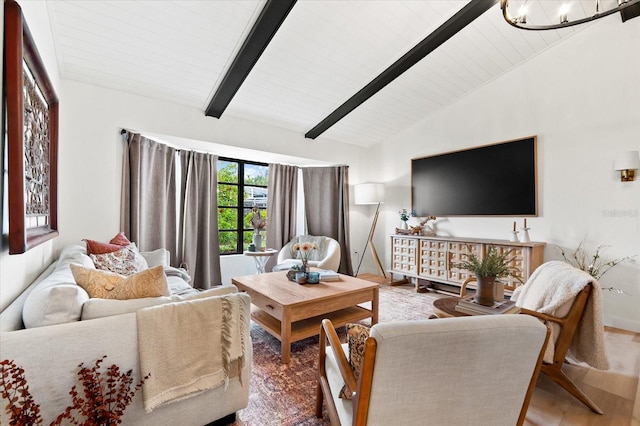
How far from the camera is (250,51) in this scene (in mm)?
2674

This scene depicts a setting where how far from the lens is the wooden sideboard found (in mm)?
3221

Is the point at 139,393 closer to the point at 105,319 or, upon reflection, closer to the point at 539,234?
the point at 105,319

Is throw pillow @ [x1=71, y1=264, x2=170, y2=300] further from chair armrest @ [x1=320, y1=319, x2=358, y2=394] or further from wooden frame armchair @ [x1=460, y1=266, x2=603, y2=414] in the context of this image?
wooden frame armchair @ [x1=460, y1=266, x2=603, y2=414]

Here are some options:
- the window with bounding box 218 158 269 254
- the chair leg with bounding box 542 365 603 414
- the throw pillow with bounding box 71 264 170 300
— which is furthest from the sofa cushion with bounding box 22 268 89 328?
the window with bounding box 218 158 269 254

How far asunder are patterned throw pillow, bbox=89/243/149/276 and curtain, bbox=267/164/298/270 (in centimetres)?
232

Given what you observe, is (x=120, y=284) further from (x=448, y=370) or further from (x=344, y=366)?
(x=448, y=370)

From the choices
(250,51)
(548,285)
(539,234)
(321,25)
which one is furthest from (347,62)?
(539,234)

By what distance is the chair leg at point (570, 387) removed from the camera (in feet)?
5.54

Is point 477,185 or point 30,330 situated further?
point 477,185

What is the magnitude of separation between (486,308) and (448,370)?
3.78 feet

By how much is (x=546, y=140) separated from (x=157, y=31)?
4264mm

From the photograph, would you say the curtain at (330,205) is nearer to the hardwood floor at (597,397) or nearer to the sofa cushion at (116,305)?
the hardwood floor at (597,397)

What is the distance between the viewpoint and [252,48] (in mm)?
2646

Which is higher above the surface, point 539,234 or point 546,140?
point 546,140
